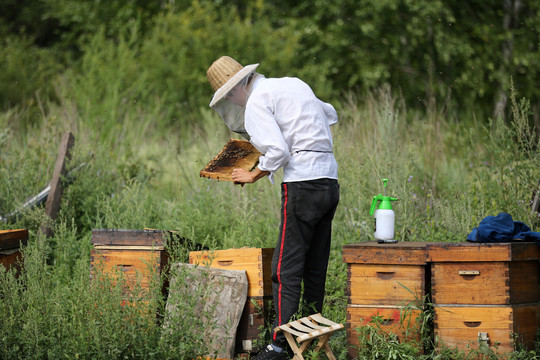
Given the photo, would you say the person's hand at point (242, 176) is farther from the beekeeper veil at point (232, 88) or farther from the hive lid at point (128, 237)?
the hive lid at point (128, 237)

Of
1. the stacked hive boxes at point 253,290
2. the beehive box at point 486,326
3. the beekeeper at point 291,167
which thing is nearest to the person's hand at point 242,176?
the beekeeper at point 291,167

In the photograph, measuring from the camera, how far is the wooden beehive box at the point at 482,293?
13.5ft

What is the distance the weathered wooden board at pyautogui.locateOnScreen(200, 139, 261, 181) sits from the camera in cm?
438

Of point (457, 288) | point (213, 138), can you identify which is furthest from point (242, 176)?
point (213, 138)

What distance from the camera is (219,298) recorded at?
15.1 feet

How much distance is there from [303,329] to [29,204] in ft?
12.6

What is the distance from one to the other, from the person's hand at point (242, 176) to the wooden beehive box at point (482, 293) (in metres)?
1.22

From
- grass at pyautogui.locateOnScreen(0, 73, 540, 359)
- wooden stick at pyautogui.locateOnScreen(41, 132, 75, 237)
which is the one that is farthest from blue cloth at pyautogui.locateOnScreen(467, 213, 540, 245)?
wooden stick at pyautogui.locateOnScreen(41, 132, 75, 237)

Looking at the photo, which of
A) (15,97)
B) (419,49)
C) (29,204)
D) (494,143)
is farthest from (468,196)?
(15,97)

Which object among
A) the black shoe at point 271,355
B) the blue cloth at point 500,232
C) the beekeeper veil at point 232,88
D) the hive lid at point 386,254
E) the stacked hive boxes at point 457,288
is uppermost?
the beekeeper veil at point 232,88

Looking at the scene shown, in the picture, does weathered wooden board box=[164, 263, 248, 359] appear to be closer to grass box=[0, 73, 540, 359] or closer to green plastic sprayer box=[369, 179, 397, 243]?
grass box=[0, 73, 540, 359]

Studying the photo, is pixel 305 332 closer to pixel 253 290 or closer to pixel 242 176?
pixel 253 290

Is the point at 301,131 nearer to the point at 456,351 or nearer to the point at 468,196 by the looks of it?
the point at 456,351

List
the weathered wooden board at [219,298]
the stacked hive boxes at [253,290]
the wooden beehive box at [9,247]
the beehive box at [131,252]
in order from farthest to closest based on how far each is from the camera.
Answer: the wooden beehive box at [9,247] → the beehive box at [131,252] → the stacked hive boxes at [253,290] → the weathered wooden board at [219,298]
